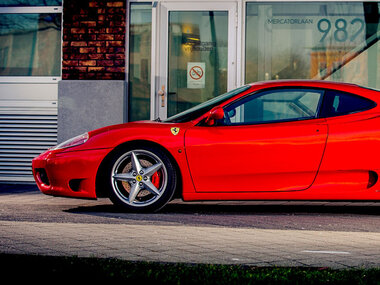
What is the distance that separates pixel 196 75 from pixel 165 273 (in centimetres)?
790

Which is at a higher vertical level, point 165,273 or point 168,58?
point 168,58

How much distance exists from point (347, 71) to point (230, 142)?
491cm

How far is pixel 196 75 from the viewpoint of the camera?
11.9 metres

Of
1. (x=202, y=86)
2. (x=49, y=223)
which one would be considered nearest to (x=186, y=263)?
(x=49, y=223)

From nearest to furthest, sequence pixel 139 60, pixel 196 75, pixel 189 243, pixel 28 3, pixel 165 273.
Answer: pixel 165 273, pixel 189 243, pixel 196 75, pixel 139 60, pixel 28 3

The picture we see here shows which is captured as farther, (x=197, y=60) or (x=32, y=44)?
(x=32, y=44)

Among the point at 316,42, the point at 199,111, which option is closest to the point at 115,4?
the point at 316,42

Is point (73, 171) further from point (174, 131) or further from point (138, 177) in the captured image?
point (174, 131)

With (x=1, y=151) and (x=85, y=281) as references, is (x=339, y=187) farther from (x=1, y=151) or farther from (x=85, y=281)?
(x=1, y=151)

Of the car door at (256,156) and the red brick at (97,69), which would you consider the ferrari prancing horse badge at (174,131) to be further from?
the red brick at (97,69)

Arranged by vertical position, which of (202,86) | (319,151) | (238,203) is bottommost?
(238,203)

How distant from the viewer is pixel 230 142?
291 inches

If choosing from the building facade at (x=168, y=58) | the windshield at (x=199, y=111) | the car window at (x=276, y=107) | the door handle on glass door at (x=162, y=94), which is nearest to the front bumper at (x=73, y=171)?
the windshield at (x=199, y=111)

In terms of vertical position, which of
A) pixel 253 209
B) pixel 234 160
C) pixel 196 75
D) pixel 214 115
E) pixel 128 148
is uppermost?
pixel 196 75
